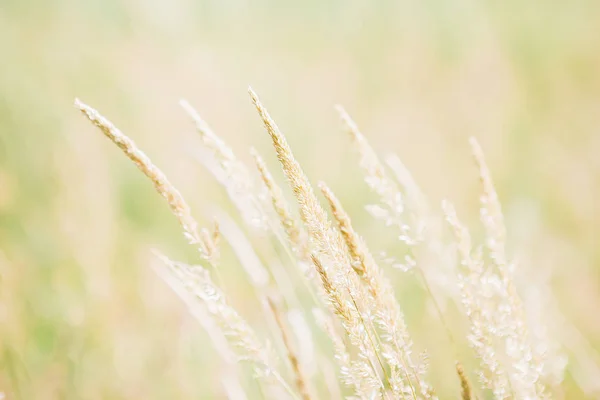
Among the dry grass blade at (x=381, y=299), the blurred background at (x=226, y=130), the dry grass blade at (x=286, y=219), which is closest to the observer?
the dry grass blade at (x=381, y=299)

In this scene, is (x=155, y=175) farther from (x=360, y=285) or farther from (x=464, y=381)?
(x=464, y=381)

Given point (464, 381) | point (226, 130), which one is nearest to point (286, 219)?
point (464, 381)

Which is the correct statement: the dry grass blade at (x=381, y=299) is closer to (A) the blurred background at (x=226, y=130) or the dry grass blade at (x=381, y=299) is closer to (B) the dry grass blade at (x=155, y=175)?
(B) the dry grass blade at (x=155, y=175)

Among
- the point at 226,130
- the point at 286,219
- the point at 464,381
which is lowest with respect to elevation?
the point at 464,381

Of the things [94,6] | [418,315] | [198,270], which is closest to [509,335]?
[198,270]

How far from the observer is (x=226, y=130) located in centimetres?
255

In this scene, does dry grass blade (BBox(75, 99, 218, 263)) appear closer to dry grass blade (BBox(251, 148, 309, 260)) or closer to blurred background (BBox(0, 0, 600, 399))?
dry grass blade (BBox(251, 148, 309, 260))

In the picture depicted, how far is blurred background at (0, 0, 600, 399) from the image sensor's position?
169 cm

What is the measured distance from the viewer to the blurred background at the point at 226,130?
1.69 meters

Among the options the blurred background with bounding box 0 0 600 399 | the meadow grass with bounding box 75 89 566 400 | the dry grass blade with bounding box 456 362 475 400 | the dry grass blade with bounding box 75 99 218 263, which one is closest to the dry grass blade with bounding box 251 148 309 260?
the meadow grass with bounding box 75 89 566 400

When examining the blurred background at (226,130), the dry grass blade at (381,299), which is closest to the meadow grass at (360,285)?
the dry grass blade at (381,299)

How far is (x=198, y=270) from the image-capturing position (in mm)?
851

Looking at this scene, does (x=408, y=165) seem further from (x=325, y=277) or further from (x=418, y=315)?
(x=325, y=277)

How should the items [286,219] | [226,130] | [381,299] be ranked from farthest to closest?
[226,130] → [286,219] → [381,299]
